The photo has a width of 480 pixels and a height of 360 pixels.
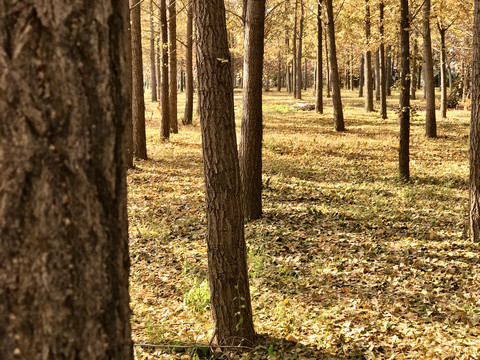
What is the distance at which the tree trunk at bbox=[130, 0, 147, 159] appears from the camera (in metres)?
13.3

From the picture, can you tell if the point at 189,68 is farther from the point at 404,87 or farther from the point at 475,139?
the point at 475,139

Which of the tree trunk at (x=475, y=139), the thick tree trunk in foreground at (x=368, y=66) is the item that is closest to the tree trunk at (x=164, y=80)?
the thick tree trunk in foreground at (x=368, y=66)

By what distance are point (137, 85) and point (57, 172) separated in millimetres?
12664

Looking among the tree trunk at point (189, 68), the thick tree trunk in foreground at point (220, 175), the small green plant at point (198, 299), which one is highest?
the tree trunk at point (189, 68)

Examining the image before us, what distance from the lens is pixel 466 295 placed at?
225 inches

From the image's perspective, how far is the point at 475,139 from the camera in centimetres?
712

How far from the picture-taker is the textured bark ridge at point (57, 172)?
1422mm

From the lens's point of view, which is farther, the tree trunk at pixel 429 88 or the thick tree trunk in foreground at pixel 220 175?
the tree trunk at pixel 429 88

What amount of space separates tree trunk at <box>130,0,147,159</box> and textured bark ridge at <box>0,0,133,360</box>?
40.9 ft

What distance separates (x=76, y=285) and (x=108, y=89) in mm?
664

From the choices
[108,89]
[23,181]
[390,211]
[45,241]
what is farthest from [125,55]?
[390,211]

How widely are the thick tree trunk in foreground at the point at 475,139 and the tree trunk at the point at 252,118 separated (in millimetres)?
3539

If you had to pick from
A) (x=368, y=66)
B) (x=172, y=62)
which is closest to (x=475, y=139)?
(x=172, y=62)

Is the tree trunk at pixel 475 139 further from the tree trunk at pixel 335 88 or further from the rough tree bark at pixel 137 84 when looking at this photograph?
the tree trunk at pixel 335 88
